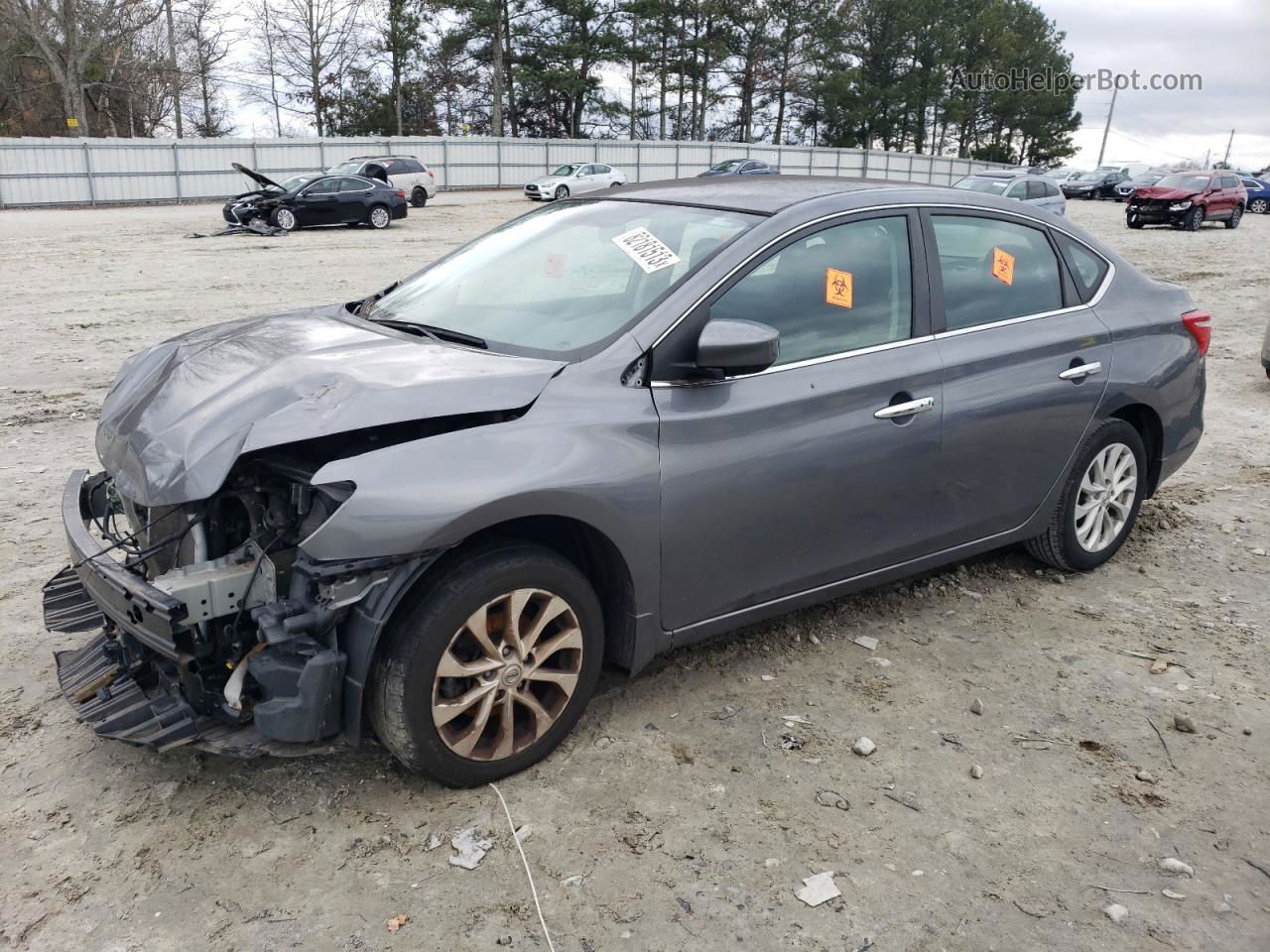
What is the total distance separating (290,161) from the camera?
3953cm

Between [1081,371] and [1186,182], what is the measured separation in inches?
1118

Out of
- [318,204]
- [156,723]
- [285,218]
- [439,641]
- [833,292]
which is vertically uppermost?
[833,292]

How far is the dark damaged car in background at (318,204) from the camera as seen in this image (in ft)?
76.2

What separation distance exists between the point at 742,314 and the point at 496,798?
1.73m

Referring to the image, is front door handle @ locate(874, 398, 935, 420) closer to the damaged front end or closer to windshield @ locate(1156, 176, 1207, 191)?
the damaged front end

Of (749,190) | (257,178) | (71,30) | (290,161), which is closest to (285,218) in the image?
(257,178)

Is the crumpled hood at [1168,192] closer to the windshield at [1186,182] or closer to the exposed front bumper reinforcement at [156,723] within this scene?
the windshield at [1186,182]

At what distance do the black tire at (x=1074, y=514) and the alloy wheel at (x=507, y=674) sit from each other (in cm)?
252

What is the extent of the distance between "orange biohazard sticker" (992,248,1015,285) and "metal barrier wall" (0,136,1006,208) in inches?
825

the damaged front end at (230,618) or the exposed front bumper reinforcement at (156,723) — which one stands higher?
the damaged front end at (230,618)

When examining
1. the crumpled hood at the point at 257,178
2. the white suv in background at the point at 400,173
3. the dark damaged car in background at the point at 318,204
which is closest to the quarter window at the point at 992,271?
the crumpled hood at the point at 257,178

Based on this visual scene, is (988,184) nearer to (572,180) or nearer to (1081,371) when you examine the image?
(572,180)

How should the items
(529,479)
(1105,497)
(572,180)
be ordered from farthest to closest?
(572,180) → (1105,497) → (529,479)

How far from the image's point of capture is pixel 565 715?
3.30 metres
